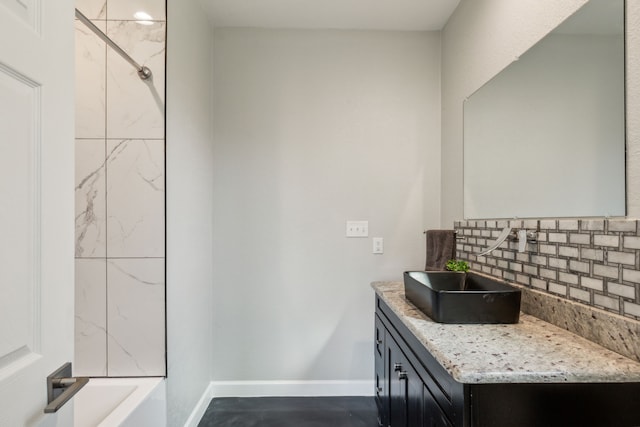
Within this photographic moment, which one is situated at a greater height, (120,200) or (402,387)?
(120,200)

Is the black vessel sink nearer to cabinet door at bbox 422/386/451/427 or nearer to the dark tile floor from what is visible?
cabinet door at bbox 422/386/451/427

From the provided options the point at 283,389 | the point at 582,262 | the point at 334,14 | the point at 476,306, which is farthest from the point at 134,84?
the point at 283,389

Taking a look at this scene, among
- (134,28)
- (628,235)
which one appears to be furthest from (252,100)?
(628,235)

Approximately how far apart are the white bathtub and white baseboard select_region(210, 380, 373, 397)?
0.77 m

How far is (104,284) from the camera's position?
1.57 meters

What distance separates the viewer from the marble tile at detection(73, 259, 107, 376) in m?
1.56

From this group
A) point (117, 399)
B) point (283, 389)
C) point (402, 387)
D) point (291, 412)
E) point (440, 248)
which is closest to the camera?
point (402, 387)

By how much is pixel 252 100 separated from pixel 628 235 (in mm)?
2156

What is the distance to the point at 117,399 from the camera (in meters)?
1.51

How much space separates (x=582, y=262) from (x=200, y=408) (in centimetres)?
221

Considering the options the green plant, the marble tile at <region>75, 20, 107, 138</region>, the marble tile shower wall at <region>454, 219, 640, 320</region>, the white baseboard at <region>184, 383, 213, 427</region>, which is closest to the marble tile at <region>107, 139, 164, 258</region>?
the marble tile at <region>75, 20, 107, 138</region>

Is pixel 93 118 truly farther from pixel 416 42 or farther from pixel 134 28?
pixel 416 42

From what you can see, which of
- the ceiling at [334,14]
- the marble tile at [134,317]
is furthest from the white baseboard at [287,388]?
the ceiling at [334,14]

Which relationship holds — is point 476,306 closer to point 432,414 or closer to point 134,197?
point 432,414
